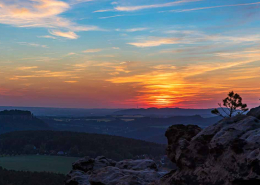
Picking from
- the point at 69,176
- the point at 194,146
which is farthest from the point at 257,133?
the point at 69,176

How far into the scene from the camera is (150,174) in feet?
84.1

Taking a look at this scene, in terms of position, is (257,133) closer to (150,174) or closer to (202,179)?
(202,179)

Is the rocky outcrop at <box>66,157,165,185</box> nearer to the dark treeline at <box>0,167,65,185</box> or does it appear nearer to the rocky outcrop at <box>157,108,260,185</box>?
the rocky outcrop at <box>157,108,260,185</box>

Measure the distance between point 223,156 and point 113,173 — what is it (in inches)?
429

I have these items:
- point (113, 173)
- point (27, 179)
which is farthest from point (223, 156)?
point (27, 179)

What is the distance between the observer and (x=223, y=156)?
16016 mm

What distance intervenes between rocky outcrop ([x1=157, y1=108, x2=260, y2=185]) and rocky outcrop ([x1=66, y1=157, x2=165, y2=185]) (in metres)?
3.37

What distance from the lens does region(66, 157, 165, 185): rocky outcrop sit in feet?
74.8

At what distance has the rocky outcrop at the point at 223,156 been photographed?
1406 centimetres

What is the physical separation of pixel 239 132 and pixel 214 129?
262 cm

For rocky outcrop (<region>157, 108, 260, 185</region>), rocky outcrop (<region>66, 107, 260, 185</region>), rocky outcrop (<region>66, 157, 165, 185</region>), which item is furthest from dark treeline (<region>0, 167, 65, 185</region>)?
rocky outcrop (<region>157, 108, 260, 185</region>)

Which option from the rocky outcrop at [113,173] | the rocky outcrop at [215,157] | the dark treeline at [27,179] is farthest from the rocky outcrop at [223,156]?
the dark treeline at [27,179]

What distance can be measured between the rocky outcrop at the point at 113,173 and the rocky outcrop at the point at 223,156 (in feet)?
11.1

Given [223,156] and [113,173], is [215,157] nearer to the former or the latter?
[223,156]
